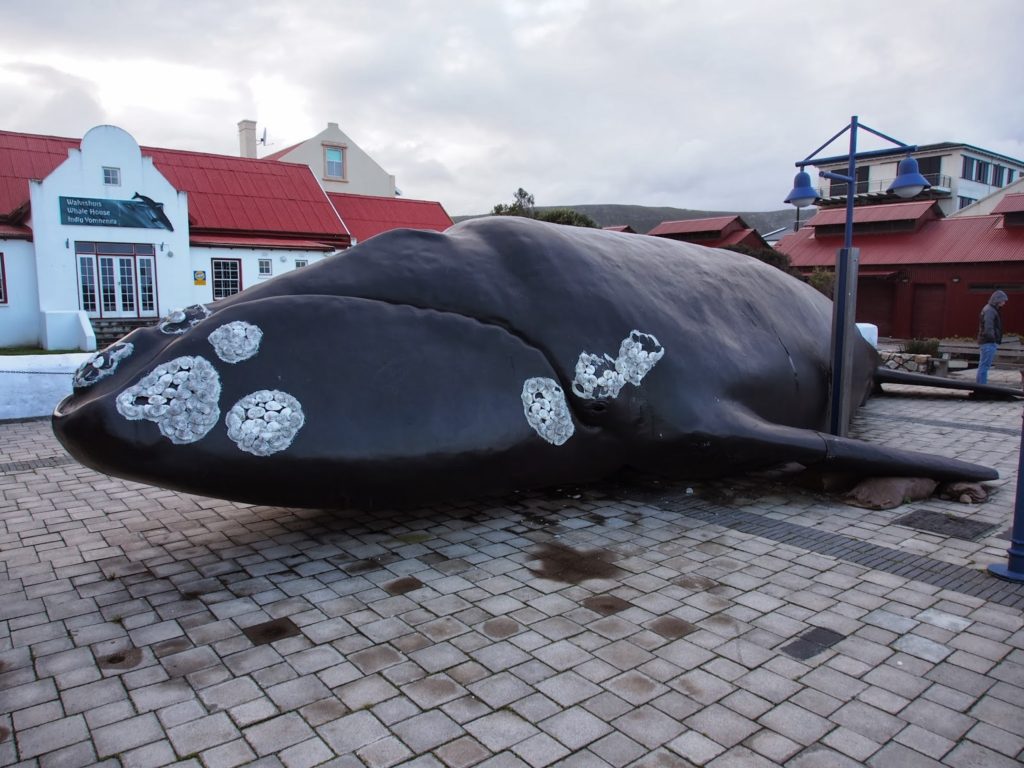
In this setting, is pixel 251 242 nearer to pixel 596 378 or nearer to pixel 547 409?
pixel 596 378

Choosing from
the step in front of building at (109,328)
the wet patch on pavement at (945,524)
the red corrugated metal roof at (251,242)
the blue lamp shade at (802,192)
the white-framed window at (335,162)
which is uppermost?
the white-framed window at (335,162)

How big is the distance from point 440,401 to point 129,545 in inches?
117

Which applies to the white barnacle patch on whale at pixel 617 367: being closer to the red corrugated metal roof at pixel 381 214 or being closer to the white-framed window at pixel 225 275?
the white-framed window at pixel 225 275

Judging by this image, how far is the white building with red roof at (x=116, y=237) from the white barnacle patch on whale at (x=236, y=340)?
749 inches

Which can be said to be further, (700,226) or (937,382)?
(700,226)

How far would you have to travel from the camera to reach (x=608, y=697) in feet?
13.3

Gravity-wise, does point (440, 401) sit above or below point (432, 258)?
below

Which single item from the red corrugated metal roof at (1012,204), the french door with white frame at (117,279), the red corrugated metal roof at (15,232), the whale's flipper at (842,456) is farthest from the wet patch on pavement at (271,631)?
the red corrugated metal roof at (1012,204)

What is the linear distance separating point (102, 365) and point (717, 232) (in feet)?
137

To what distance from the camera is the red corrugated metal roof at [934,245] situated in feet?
110

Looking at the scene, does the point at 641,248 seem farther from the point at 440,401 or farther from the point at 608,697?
the point at 608,697

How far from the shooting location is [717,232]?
4350 centimetres

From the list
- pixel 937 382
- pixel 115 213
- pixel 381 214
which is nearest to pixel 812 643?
pixel 937 382

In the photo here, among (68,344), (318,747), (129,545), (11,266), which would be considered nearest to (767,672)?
(318,747)
